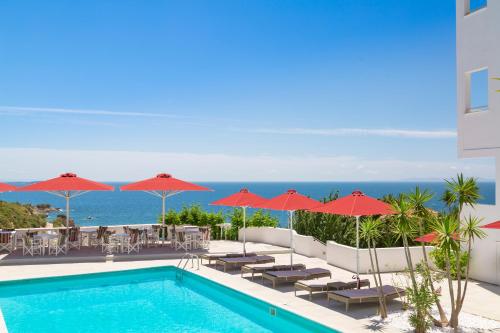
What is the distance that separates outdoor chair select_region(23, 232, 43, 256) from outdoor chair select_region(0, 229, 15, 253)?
21.7 inches

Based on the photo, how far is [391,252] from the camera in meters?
14.6

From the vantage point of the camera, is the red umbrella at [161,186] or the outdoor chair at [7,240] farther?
the red umbrella at [161,186]

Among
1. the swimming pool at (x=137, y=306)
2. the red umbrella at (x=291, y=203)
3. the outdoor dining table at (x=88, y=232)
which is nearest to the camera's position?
the swimming pool at (x=137, y=306)

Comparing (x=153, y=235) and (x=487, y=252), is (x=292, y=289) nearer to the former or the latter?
(x=487, y=252)

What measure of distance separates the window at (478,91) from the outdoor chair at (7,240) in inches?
625

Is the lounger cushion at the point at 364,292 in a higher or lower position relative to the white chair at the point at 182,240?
lower

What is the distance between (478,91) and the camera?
47.9 feet

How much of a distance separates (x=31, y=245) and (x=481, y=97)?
15.4 meters

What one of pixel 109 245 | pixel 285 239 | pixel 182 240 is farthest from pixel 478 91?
pixel 109 245

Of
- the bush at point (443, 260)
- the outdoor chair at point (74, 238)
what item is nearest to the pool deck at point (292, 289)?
the bush at point (443, 260)

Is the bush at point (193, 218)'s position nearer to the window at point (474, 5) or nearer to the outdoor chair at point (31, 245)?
the outdoor chair at point (31, 245)

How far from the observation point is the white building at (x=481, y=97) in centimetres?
1360

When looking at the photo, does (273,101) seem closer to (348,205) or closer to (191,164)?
(348,205)

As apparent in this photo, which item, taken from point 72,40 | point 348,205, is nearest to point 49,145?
point 72,40
